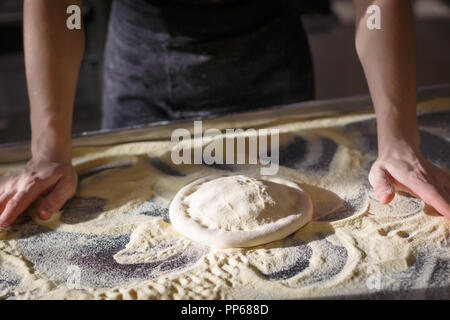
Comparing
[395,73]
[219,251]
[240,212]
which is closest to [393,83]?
[395,73]

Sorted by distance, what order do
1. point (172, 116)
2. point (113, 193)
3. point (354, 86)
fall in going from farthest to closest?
1. point (354, 86)
2. point (172, 116)
3. point (113, 193)

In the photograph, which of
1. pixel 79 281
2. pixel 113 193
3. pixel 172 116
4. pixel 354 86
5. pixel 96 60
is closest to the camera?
pixel 79 281

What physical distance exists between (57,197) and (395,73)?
1007mm

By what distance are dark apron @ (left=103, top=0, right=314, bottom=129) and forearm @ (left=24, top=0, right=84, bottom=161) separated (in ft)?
1.30

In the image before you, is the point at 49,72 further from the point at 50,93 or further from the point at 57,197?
the point at 57,197

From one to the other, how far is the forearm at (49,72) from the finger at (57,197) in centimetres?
9

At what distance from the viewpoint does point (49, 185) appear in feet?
4.16

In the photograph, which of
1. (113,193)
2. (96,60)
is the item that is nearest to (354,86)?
(96,60)

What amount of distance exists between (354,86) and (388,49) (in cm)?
267

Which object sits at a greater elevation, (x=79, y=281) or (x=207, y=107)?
(x=207, y=107)

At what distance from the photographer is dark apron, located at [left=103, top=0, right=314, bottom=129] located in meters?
1.67

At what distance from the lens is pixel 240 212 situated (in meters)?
1.11

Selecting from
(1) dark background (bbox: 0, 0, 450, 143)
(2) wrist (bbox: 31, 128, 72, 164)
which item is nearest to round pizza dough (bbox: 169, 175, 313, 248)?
(2) wrist (bbox: 31, 128, 72, 164)
